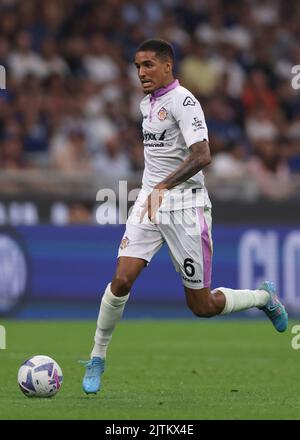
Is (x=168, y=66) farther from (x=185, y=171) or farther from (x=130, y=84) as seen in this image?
(x=130, y=84)

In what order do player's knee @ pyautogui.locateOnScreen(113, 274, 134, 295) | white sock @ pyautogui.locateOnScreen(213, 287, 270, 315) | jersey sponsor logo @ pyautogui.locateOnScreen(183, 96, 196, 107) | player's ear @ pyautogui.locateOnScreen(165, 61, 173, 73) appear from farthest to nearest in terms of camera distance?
white sock @ pyautogui.locateOnScreen(213, 287, 270, 315)
player's ear @ pyautogui.locateOnScreen(165, 61, 173, 73)
jersey sponsor logo @ pyautogui.locateOnScreen(183, 96, 196, 107)
player's knee @ pyautogui.locateOnScreen(113, 274, 134, 295)

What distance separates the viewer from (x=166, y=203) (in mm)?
8352

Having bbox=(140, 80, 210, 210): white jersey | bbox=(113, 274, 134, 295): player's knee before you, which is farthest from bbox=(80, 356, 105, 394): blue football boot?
bbox=(140, 80, 210, 210): white jersey

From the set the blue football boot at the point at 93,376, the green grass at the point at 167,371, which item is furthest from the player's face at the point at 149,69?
the green grass at the point at 167,371

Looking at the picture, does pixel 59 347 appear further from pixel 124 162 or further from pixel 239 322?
pixel 124 162

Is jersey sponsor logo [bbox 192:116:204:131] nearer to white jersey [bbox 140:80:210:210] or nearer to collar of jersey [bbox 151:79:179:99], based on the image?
white jersey [bbox 140:80:210:210]

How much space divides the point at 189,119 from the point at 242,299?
1.51m

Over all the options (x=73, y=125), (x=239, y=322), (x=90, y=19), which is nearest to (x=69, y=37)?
(x=90, y=19)

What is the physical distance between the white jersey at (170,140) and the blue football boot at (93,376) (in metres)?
1.19

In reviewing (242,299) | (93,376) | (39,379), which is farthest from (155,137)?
(39,379)

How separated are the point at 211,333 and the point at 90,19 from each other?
681 cm

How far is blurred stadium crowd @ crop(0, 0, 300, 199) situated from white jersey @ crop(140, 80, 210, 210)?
741 centimetres

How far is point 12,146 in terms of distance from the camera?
16234 millimetres

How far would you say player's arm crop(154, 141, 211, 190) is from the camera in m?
8.07
